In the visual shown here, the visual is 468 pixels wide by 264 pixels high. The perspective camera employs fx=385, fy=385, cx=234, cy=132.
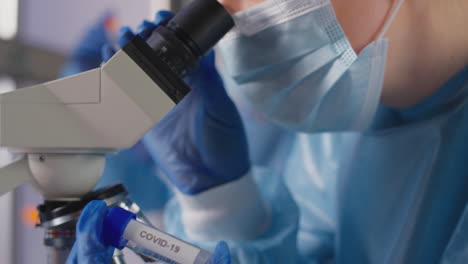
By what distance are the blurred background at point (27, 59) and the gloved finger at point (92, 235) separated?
620mm

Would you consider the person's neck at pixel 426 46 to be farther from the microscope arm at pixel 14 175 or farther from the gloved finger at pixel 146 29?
the microscope arm at pixel 14 175

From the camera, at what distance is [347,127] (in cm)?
70

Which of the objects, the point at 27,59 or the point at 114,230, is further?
the point at 27,59

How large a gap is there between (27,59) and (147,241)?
839 millimetres

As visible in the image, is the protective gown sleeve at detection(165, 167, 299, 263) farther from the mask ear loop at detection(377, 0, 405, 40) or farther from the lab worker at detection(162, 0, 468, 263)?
the mask ear loop at detection(377, 0, 405, 40)

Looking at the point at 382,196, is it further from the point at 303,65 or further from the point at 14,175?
the point at 14,175

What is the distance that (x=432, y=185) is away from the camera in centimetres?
68

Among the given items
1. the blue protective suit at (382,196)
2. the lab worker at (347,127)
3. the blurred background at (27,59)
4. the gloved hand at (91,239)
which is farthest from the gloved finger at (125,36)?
the blurred background at (27,59)

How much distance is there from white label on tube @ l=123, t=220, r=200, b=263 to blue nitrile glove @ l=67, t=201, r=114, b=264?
3 centimetres

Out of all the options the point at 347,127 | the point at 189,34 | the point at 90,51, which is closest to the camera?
the point at 189,34

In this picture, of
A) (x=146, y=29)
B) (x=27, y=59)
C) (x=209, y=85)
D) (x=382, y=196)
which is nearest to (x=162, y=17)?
(x=146, y=29)

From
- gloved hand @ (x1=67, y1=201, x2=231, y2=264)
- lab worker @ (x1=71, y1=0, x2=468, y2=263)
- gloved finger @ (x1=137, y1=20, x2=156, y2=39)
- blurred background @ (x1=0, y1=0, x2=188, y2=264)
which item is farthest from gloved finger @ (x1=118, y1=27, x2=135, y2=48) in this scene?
blurred background @ (x1=0, y1=0, x2=188, y2=264)

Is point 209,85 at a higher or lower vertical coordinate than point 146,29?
lower

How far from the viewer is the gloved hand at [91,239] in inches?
15.1
